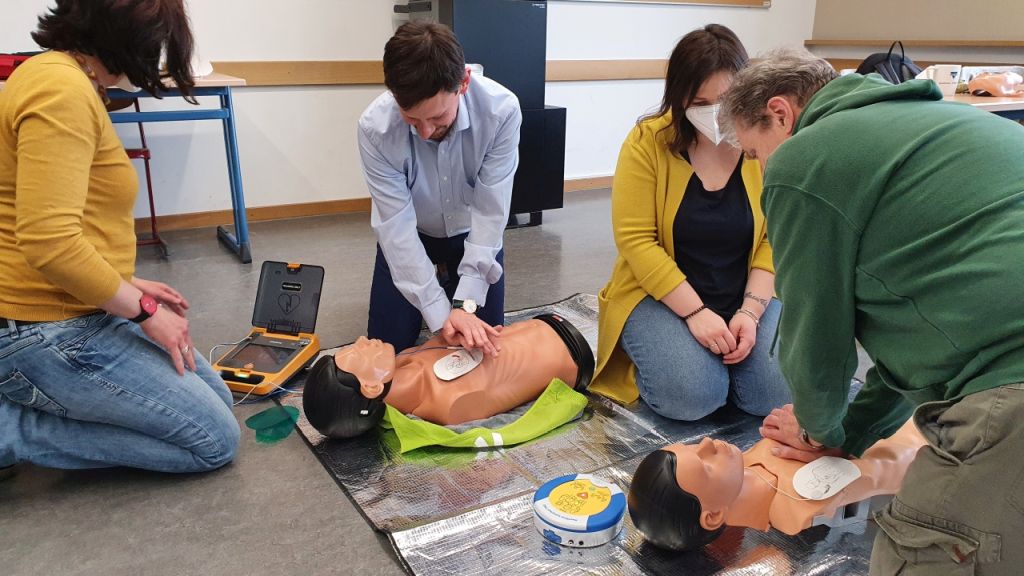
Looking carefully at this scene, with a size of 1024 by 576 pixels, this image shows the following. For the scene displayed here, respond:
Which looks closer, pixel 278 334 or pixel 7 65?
pixel 278 334

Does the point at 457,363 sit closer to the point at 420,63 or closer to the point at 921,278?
the point at 420,63

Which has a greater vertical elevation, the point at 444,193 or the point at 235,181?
the point at 444,193

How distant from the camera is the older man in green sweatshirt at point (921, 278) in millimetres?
820

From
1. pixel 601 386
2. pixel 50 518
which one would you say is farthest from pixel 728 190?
pixel 50 518

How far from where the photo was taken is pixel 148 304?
4.92 ft

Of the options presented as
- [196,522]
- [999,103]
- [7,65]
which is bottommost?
[196,522]

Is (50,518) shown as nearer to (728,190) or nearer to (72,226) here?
(72,226)

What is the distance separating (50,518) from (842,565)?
1490 millimetres

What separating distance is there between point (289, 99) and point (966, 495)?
3521mm

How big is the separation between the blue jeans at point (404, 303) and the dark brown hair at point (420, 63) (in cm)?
58

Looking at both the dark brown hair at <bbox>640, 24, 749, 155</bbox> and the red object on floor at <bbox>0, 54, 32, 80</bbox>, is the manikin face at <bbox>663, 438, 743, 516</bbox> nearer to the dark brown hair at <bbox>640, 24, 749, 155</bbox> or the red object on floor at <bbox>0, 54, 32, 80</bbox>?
the dark brown hair at <bbox>640, 24, 749, 155</bbox>

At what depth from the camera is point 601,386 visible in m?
1.97

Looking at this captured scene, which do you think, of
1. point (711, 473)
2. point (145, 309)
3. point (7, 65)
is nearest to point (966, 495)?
point (711, 473)

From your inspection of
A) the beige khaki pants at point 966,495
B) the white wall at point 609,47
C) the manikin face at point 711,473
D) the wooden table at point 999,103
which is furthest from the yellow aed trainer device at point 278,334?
the white wall at point 609,47
